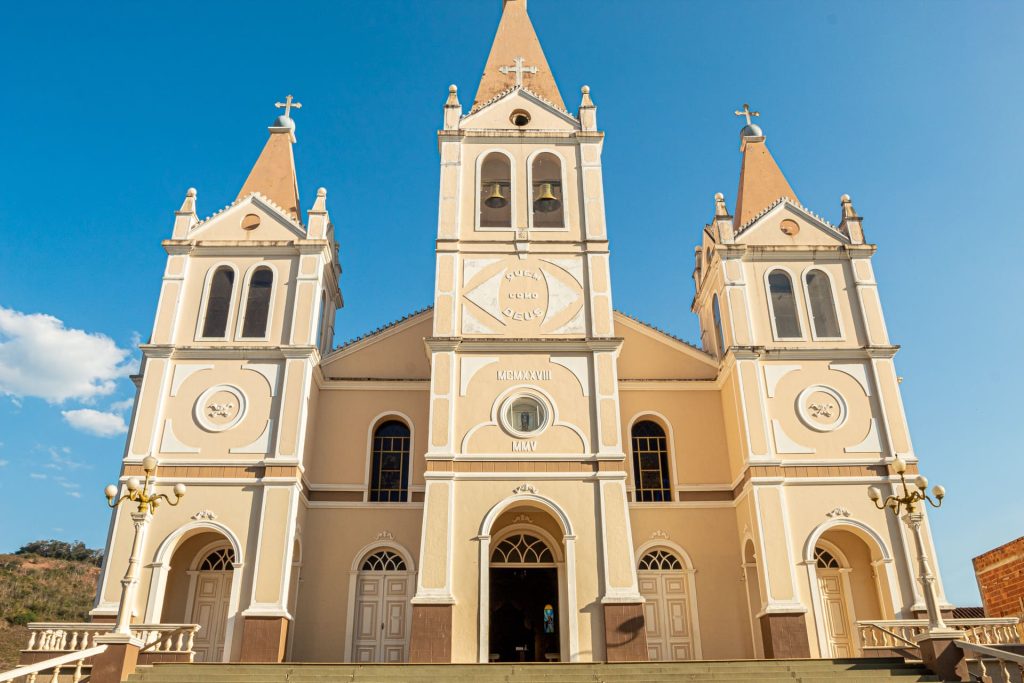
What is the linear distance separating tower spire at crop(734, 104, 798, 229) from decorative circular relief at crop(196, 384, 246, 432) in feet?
47.7

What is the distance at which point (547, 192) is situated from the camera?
76.7 ft

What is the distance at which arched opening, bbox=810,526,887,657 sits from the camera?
2014cm

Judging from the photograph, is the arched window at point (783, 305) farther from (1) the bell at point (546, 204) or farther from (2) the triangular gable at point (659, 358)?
(1) the bell at point (546, 204)

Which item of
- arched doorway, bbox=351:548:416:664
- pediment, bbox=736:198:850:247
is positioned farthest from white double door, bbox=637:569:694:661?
pediment, bbox=736:198:850:247

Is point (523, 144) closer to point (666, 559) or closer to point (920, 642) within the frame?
point (666, 559)

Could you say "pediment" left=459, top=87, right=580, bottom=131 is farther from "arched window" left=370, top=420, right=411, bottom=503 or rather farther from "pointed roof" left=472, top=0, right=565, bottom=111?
"arched window" left=370, top=420, right=411, bottom=503

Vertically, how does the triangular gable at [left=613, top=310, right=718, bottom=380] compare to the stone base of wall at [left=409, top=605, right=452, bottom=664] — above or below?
above

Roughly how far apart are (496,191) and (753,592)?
12.1m

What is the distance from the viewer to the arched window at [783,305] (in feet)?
74.1

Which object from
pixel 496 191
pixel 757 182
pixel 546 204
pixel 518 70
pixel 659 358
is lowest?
pixel 659 358

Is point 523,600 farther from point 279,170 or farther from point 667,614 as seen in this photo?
point 279,170

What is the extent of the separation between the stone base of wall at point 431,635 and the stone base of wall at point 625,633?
10.8 feet

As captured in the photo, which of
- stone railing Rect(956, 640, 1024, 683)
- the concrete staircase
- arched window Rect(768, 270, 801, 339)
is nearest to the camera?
stone railing Rect(956, 640, 1024, 683)

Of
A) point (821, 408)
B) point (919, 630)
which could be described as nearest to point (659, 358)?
point (821, 408)
